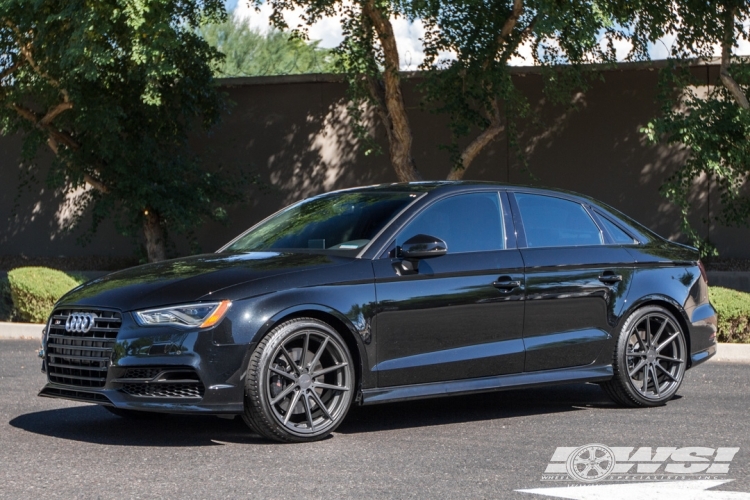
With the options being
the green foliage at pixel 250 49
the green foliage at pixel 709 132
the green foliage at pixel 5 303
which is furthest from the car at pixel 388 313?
the green foliage at pixel 250 49

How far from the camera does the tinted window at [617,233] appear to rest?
28.6ft

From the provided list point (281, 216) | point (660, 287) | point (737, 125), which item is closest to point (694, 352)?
point (660, 287)

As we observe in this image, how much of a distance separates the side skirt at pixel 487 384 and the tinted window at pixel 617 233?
1040 mm

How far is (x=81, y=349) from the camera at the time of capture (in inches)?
274

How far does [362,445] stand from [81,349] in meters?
1.83

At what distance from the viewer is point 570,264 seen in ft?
26.8

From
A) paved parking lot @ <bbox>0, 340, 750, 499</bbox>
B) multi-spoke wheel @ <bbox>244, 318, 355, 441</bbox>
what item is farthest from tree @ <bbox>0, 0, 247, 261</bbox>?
multi-spoke wheel @ <bbox>244, 318, 355, 441</bbox>

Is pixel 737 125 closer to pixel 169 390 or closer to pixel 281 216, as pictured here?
pixel 281 216

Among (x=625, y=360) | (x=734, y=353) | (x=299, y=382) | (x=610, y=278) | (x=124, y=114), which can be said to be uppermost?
(x=124, y=114)

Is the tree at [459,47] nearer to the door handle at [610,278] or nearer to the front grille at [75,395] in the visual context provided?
the door handle at [610,278]

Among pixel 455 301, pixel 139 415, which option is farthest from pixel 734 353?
pixel 139 415

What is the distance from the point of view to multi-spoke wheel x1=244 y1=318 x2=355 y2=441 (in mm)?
6723

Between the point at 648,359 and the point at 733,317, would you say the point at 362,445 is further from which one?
the point at 733,317

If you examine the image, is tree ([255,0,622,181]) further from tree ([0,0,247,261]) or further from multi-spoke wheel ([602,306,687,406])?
multi-spoke wheel ([602,306,687,406])
